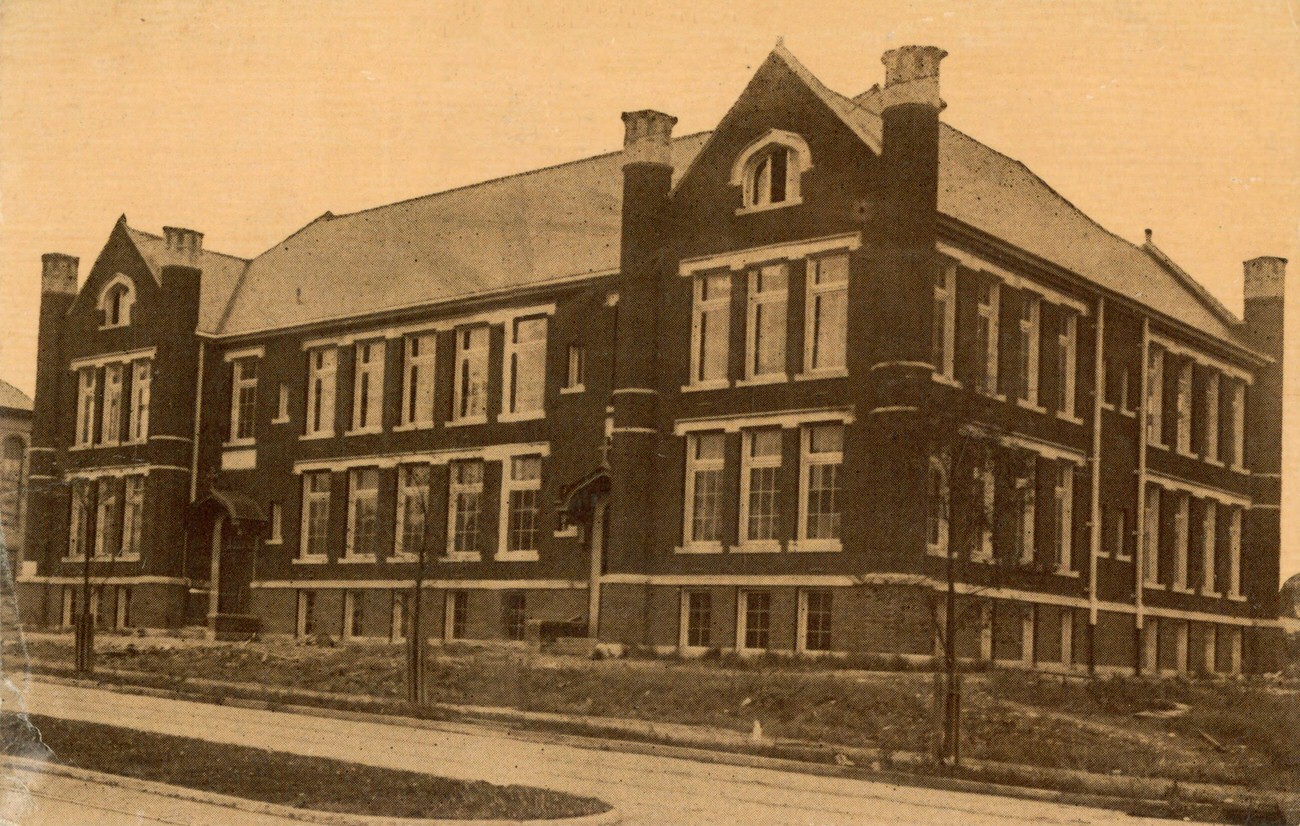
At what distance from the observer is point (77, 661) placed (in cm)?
3275

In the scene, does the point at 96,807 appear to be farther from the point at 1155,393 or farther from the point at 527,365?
the point at 1155,393

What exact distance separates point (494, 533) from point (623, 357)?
6.63 meters

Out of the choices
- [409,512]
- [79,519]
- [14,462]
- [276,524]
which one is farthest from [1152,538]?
[14,462]

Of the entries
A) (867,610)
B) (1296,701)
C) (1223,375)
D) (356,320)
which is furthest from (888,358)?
(356,320)

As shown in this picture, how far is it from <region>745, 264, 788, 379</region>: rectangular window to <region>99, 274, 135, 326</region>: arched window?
53.4ft

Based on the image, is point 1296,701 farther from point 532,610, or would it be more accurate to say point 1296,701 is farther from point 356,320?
point 356,320

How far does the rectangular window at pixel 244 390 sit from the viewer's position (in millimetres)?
42656

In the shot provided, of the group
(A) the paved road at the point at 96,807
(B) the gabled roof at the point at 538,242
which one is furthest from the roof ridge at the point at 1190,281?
(A) the paved road at the point at 96,807

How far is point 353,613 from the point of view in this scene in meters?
41.1

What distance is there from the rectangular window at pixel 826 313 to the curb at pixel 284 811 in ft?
56.8

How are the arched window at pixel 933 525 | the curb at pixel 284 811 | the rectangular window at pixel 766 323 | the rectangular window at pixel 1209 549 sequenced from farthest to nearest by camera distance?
the rectangular window at pixel 1209 549
the rectangular window at pixel 766 323
the arched window at pixel 933 525
the curb at pixel 284 811

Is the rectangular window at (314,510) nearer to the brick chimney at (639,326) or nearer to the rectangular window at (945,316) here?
the brick chimney at (639,326)

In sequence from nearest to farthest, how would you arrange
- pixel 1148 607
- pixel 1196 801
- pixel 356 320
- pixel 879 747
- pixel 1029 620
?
pixel 1196 801, pixel 879 747, pixel 1029 620, pixel 1148 607, pixel 356 320

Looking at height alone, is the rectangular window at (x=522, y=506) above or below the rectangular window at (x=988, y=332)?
below
